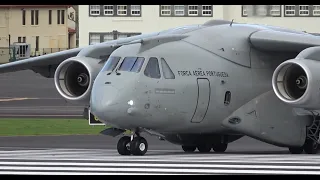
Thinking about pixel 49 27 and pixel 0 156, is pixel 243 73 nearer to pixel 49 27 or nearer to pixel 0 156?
pixel 0 156

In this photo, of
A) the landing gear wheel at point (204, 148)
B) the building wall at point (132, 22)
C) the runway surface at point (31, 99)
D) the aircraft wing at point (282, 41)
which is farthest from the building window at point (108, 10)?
the aircraft wing at point (282, 41)

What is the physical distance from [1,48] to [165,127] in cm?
7256

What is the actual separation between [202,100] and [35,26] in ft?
269

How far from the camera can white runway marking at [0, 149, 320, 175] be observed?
16.6 m

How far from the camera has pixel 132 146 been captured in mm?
20688

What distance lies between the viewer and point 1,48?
9250 centimetres

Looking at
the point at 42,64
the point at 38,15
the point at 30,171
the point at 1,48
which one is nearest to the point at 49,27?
the point at 38,15

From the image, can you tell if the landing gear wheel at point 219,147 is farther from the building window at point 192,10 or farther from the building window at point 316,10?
the building window at point 192,10

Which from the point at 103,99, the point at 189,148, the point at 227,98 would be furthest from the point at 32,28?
the point at 103,99

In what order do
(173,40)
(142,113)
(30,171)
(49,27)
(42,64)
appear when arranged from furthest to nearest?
(49,27), (42,64), (173,40), (142,113), (30,171)

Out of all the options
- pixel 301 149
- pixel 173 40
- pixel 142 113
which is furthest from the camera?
pixel 301 149

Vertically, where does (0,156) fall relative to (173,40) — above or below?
below

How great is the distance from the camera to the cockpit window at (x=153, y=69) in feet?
69.5

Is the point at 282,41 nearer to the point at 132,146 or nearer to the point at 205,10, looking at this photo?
the point at 132,146
